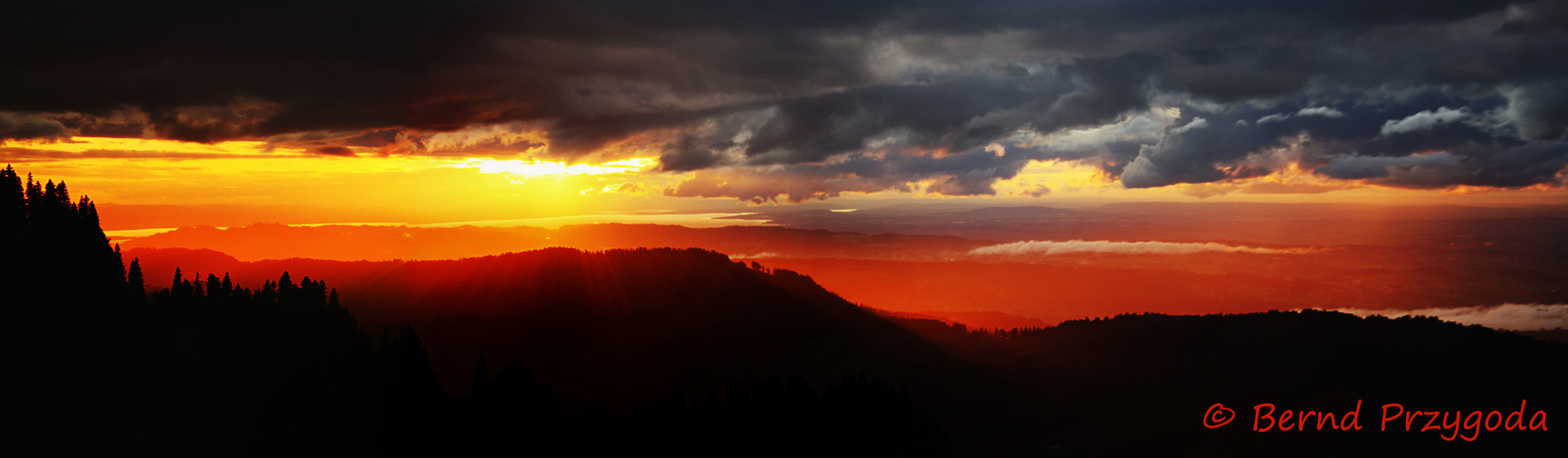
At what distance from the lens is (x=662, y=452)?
14712 centimetres

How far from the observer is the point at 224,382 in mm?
133125

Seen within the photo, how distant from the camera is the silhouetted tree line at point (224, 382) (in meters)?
119

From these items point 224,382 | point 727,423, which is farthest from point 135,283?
point 727,423

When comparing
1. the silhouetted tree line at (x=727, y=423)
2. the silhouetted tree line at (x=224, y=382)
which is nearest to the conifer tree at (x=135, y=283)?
the silhouetted tree line at (x=224, y=382)

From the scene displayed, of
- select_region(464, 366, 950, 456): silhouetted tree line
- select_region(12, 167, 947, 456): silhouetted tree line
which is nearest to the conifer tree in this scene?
select_region(12, 167, 947, 456): silhouetted tree line

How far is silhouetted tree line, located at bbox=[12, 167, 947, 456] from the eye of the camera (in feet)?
392

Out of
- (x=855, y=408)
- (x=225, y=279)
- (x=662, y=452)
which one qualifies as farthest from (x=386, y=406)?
(x=855, y=408)

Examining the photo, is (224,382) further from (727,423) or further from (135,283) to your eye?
(727,423)

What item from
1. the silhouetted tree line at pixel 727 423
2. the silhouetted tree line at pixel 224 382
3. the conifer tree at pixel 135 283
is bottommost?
the silhouetted tree line at pixel 727 423

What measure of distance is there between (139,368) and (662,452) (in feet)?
280

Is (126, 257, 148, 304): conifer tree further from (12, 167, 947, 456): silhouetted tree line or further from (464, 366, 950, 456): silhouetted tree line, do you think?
(464, 366, 950, 456): silhouetted tree line

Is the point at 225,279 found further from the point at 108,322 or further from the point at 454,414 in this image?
the point at 454,414

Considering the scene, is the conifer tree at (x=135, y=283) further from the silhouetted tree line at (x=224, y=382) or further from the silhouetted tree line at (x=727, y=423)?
the silhouetted tree line at (x=727, y=423)

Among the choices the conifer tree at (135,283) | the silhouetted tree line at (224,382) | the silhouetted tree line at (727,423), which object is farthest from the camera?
the silhouetted tree line at (727,423)
